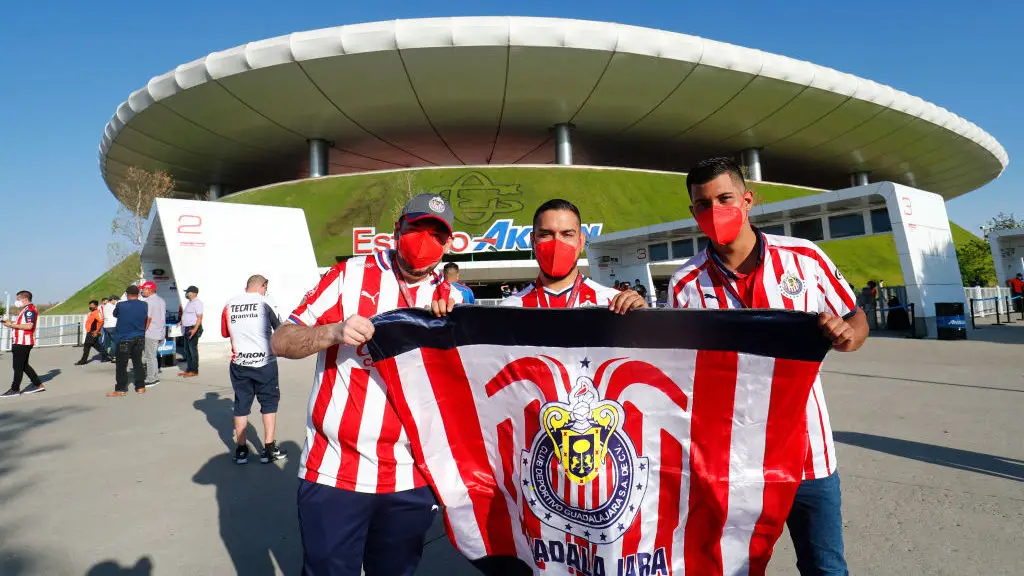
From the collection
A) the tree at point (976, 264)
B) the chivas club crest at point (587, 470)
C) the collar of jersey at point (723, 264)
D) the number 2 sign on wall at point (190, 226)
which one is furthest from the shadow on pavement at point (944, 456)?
the tree at point (976, 264)

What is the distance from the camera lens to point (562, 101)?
1340 inches

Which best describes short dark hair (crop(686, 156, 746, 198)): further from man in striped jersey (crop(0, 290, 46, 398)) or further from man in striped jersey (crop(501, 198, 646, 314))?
man in striped jersey (crop(0, 290, 46, 398))

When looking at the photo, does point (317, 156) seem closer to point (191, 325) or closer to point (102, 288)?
point (102, 288)

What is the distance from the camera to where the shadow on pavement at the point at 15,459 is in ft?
9.78

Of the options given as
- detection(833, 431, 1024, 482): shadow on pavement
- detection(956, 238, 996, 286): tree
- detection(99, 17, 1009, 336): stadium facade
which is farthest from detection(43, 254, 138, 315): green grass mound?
detection(956, 238, 996, 286): tree

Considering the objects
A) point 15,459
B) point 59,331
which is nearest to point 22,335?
point 15,459

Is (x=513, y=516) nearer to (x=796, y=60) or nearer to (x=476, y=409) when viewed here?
(x=476, y=409)

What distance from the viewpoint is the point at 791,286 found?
195 centimetres

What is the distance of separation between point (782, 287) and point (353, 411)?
5.88 ft

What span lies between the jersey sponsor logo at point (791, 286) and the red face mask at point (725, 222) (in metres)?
0.26

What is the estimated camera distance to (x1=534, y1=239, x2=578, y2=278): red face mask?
7.59 ft

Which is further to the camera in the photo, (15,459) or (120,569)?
(15,459)

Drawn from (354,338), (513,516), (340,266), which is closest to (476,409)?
(513,516)

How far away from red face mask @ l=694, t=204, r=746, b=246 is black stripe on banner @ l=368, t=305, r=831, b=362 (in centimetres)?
37
